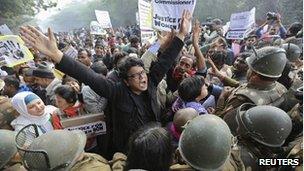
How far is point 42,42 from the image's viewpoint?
9.52 feet

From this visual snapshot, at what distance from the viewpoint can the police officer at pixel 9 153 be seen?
2408 mm

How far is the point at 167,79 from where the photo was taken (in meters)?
4.55

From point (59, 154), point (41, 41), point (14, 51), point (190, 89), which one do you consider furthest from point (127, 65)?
point (14, 51)

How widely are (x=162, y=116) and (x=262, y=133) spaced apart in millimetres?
1179

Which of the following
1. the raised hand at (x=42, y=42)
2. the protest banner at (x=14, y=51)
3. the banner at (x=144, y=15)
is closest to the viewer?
the raised hand at (x=42, y=42)

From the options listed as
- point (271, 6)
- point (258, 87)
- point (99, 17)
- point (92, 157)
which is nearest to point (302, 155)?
point (258, 87)

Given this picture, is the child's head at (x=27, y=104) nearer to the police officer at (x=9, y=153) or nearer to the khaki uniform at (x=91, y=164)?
the police officer at (x=9, y=153)

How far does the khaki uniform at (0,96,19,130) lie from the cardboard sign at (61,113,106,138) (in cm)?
52

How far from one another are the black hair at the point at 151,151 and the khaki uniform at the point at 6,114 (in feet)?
5.51

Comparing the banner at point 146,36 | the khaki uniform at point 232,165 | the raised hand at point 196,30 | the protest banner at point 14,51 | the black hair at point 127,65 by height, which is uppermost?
the black hair at point 127,65

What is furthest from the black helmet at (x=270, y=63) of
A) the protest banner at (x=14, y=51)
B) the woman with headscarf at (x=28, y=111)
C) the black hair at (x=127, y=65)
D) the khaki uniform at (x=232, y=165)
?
the protest banner at (x=14, y=51)

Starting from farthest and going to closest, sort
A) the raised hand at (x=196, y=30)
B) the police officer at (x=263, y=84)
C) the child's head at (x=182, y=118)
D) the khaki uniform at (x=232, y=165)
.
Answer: the raised hand at (x=196, y=30) → the police officer at (x=263, y=84) → the child's head at (x=182, y=118) → the khaki uniform at (x=232, y=165)

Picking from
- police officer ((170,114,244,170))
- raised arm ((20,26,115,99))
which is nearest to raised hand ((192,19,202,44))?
raised arm ((20,26,115,99))

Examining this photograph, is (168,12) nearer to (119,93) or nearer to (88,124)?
(119,93)
